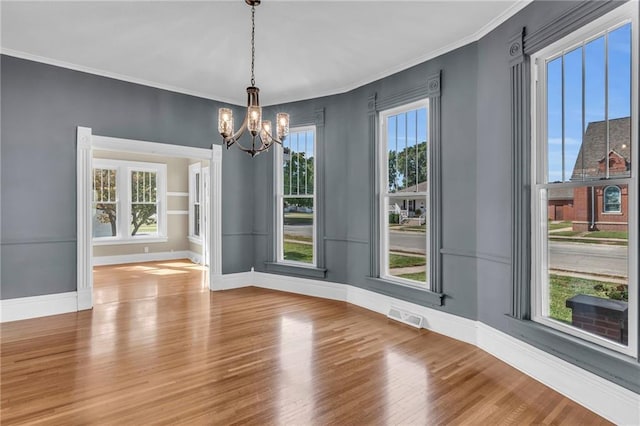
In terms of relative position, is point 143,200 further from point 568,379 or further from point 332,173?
point 568,379

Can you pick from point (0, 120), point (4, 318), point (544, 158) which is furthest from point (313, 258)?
point (0, 120)

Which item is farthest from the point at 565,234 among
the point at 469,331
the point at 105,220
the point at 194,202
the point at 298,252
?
the point at 105,220

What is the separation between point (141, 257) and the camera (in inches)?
330

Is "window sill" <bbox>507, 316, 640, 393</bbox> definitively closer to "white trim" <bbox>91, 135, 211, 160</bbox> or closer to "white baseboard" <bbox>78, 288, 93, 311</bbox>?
"white trim" <bbox>91, 135, 211, 160</bbox>

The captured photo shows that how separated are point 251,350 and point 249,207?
3.09m

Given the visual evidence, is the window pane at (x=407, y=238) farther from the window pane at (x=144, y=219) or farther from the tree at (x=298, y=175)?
the window pane at (x=144, y=219)

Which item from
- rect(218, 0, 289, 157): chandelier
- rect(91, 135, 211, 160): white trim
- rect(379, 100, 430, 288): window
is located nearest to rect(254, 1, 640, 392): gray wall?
rect(379, 100, 430, 288): window

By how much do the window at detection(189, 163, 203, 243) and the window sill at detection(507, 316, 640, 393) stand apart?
23.8 feet

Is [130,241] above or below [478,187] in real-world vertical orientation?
below

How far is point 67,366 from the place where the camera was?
2910 mm

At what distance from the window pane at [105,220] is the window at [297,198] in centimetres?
486

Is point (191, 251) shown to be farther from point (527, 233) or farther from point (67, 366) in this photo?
point (527, 233)

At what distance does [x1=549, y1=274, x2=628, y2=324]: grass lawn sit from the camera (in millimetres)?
2547

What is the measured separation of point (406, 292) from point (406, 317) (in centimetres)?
29
